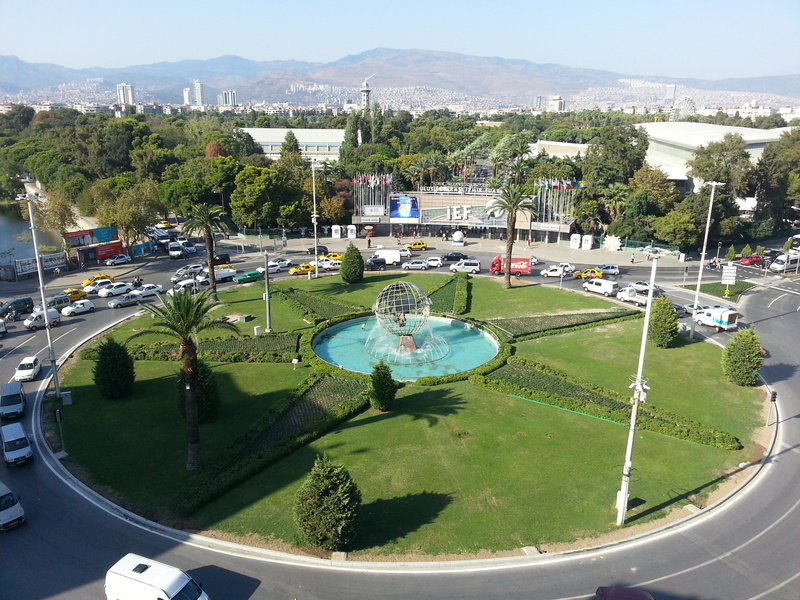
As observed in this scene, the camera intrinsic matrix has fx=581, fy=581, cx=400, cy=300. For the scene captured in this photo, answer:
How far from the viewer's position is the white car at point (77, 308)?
5153 centimetres

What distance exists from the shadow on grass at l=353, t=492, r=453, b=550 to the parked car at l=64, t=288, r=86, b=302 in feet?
141

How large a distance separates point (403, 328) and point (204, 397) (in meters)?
16.6

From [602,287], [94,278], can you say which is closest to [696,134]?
[602,287]

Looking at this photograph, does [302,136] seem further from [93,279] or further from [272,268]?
[93,279]

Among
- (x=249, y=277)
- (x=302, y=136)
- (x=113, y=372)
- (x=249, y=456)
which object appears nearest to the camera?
(x=249, y=456)

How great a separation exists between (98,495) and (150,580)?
28.3 feet

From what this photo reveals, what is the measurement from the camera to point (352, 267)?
196 ft

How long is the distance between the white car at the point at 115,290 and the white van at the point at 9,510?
35944 millimetres

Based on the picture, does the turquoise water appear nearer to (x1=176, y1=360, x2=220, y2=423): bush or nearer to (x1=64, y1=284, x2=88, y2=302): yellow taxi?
(x1=176, y1=360, x2=220, y2=423): bush

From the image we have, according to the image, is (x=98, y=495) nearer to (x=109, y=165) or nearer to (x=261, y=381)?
(x=261, y=381)

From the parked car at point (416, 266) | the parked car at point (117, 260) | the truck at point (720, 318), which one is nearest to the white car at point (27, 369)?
the parked car at point (117, 260)

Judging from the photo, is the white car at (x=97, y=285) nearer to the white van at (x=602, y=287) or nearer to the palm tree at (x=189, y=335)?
the palm tree at (x=189, y=335)

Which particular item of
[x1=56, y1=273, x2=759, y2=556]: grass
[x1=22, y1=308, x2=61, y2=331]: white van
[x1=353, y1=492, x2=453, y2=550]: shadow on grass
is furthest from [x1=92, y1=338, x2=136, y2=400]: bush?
[x1=353, y1=492, x2=453, y2=550]: shadow on grass

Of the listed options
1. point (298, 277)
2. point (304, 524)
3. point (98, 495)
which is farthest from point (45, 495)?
point (298, 277)
